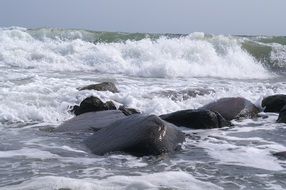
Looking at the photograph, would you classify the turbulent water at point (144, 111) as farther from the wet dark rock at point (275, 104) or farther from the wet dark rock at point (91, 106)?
the wet dark rock at point (275, 104)

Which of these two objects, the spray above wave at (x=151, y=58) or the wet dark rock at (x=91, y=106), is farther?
the spray above wave at (x=151, y=58)

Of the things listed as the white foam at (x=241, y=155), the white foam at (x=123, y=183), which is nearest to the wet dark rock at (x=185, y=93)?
the white foam at (x=241, y=155)

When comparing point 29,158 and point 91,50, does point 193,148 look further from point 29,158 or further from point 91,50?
point 91,50

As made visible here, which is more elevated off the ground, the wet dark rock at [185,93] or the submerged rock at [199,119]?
the submerged rock at [199,119]

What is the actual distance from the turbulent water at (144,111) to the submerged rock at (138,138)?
0.15 m

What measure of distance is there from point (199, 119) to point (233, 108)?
4.18ft

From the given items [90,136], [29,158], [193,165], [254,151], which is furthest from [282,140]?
[29,158]

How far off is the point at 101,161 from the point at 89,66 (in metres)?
12.8

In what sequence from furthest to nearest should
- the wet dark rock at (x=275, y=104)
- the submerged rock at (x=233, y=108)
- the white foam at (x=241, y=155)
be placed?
A: 1. the wet dark rock at (x=275, y=104)
2. the submerged rock at (x=233, y=108)
3. the white foam at (x=241, y=155)

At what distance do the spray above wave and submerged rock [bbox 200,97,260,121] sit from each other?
23.6 feet

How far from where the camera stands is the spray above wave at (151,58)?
17.1 m

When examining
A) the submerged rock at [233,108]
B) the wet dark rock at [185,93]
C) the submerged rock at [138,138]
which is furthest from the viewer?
the wet dark rock at [185,93]

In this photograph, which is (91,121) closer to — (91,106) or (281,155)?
(91,106)

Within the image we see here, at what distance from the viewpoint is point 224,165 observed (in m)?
5.48
